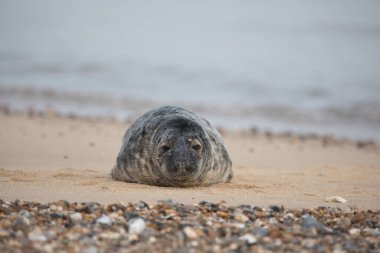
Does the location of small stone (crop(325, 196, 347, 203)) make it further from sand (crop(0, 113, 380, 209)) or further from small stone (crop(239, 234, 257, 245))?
small stone (crop(239, 234, 257, 245))

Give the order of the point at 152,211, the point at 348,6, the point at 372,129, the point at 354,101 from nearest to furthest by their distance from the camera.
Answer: the point at 152,211
the point at 372,129
the point at 354,101
the point at 348,6

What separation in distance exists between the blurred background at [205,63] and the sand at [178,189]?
2.22 m

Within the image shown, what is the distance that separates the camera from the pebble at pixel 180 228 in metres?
4.24

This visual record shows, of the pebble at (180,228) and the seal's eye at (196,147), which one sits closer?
the pebble at (180,228)

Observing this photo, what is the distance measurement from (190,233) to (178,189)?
224 centimetres

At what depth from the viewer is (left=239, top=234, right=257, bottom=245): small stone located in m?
4.39

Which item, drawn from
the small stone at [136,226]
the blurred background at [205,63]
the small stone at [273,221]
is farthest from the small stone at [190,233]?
the blurred background at [205,63]

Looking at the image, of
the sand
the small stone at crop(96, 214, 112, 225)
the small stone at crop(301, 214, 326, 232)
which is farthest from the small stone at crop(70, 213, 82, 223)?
the small stone at crop(301, 214, 326, 232)

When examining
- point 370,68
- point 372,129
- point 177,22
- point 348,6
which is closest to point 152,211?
point 372,129

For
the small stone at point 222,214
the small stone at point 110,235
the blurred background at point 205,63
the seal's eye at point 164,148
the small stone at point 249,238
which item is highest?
the blurred background at point 205,63

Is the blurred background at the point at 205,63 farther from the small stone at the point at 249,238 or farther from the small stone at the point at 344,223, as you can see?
the small stone at the point at 249,238

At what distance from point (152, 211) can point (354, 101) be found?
14.0 m

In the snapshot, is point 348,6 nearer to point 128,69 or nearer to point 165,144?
point 128,69

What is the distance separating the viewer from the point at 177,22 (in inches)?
1767
